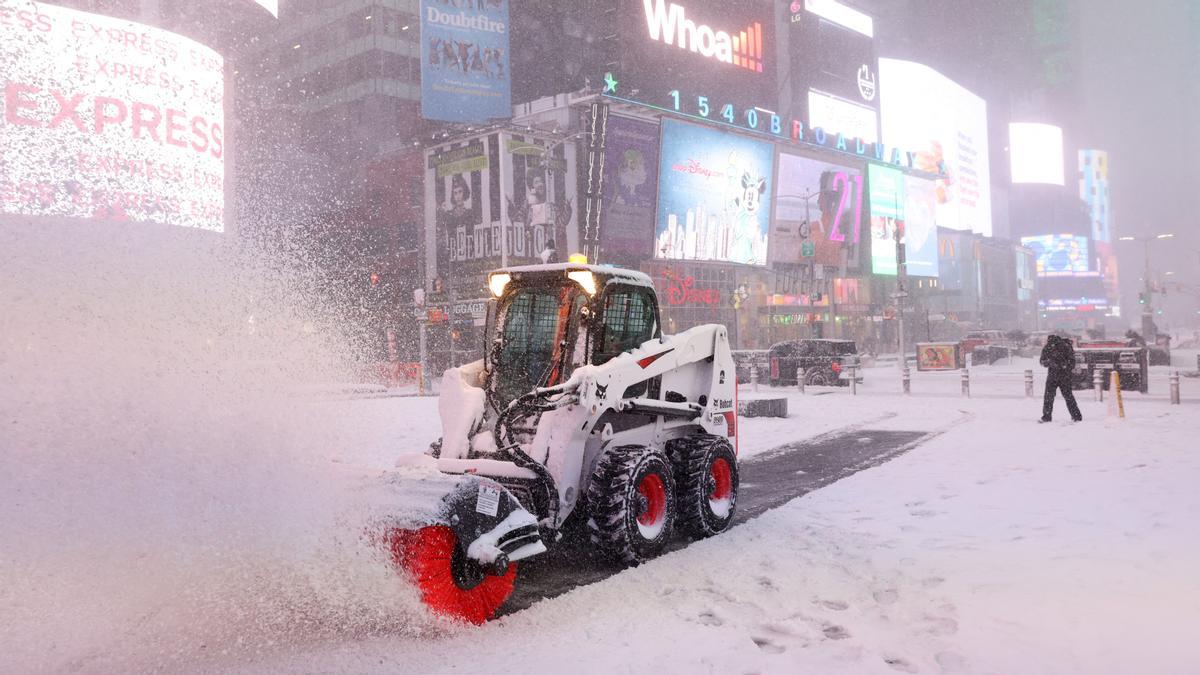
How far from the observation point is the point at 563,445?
6250 millimetres

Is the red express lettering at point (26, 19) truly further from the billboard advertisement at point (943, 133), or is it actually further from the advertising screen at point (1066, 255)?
the advertising screen at point (1066, 255)

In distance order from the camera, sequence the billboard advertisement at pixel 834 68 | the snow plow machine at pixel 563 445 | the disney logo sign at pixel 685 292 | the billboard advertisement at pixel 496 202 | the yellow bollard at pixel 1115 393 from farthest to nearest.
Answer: the billboard advertisement at pixel 834 68
the disney logo sign at pixel 685 292
the billboard advertisement at pixel 496 202
the yellow bollard at pixel 1115 393
the snow plow machine at pixel 563 445

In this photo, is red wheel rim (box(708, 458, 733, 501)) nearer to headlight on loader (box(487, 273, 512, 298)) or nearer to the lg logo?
headlight on loader (box(487, 273, 512, 298))

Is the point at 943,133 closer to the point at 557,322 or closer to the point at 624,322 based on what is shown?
the point at 624,322

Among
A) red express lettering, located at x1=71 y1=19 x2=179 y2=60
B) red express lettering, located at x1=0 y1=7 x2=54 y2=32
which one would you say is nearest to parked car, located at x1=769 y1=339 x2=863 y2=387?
red express lettering, located at x1=71 y1=19 x2=179 y2=60

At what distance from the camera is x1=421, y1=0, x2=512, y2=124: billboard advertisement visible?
143 feet

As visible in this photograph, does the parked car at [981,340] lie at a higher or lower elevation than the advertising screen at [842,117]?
lower

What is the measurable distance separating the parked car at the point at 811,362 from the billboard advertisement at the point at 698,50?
24624mm

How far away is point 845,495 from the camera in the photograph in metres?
10.0

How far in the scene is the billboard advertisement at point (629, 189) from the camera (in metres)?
47.9

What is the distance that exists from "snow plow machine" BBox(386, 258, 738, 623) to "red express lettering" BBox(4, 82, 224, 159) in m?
34.2

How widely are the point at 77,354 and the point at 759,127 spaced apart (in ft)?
190

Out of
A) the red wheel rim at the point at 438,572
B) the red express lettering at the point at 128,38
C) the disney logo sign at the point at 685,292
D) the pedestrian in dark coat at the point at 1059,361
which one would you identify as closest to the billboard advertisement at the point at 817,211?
the disney logo sign at the point at 685,292

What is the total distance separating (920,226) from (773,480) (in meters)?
79.2
